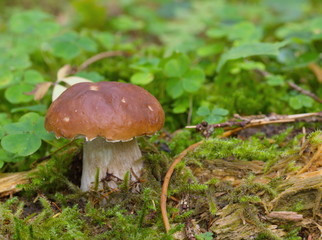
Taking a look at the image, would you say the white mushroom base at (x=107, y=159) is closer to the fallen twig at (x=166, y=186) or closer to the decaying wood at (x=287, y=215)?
the fallen twig at (x=166, y=186)

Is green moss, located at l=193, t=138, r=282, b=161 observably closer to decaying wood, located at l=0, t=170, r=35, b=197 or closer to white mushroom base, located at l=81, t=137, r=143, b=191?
white mushroom base, located at l=81, t=137, r=143, b=191

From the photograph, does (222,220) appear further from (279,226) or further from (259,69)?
(259,69)

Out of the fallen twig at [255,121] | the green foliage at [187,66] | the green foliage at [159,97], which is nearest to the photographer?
the green foliage at [159,97]

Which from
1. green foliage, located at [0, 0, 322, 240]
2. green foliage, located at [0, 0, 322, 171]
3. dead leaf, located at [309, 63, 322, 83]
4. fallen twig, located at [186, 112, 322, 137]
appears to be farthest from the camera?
dead leaf, located at [309, 63, 322, 83]

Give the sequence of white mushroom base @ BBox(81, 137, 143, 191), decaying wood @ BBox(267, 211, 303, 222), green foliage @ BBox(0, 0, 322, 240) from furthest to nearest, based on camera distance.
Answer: white mushroom base @ BBox(81, 137, 143, 191) → green foliage @ BBox(0, 0, 322, 240) → decaying wood @ BBox(267, 211, 303, 222)

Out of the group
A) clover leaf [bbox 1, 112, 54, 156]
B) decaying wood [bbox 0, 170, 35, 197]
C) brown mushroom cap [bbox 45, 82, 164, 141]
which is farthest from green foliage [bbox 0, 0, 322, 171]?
brown mushroom cap [bbox 45, 82, 164, 141]

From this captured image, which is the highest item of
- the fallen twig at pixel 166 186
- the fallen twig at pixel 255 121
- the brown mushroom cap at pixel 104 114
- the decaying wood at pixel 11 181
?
the brown mushroom cap at pixel 104 114

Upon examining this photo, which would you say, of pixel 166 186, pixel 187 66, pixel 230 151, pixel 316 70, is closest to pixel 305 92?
pixel 316 70

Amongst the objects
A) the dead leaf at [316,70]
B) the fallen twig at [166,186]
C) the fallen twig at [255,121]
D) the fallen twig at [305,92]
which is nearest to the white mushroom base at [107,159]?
the fallen twig at [166,186]
